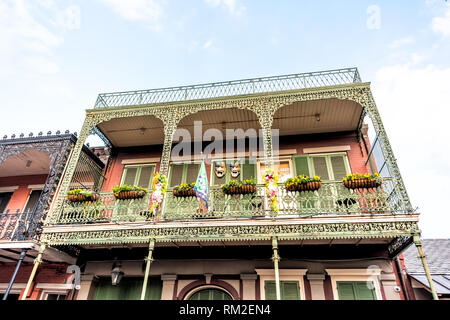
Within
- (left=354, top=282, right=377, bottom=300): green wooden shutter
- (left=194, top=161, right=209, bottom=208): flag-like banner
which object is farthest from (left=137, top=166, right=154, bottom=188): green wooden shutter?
(left=354, top=282, right=377, bottom=300): green wooden shutter

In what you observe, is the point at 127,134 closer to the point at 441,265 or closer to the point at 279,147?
the point at 279,147

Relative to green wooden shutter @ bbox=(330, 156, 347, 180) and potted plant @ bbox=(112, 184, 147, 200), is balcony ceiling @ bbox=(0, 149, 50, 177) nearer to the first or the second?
potted plant @ bbox=(112, 184, 147, 200)

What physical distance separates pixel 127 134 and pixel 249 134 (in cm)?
452

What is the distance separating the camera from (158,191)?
294 inches

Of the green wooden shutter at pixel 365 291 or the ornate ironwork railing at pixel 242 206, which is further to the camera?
the green wooden shutter at pixel 365 291

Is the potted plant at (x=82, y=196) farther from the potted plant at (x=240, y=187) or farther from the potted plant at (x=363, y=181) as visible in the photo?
the potted plant at (x=363, y=181)

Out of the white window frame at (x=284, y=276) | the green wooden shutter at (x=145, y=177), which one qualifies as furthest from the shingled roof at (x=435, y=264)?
the green wooden shutter at (x=145, y=177)

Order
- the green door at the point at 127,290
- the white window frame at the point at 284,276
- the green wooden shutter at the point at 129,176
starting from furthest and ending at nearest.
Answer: the green wooden shutter at the point at 129,176, the green door at the point at 127,290, the white window frame at the point at 284,276

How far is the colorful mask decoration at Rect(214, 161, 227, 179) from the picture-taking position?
32.4ft

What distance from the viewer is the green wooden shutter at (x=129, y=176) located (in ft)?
34.4

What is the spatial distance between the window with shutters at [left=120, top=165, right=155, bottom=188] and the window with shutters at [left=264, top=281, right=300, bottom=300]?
17.7 ft

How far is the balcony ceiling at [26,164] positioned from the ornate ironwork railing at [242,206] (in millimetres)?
3216

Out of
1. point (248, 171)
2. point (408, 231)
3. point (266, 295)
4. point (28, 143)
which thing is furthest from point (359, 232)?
point (28, 143)

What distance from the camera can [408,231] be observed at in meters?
6.13
